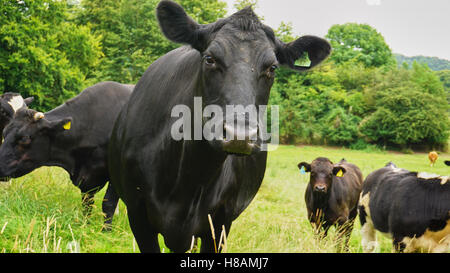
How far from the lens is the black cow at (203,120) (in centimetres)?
243

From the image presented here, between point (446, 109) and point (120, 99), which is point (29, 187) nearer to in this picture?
point (120, 99)

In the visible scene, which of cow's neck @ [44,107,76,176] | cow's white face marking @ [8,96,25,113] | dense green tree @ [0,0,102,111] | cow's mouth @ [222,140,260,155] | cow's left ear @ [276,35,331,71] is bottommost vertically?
cow's neck @ [44,107,76,176]

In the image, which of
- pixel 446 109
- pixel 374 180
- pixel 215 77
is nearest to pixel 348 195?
pixel 374 180

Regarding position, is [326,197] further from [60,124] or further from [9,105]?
[9,105]

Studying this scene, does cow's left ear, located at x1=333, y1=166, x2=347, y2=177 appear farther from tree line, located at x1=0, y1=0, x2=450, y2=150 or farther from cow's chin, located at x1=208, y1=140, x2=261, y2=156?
cow's chin, located at x1=208, y1=140, x2=261, y2=156

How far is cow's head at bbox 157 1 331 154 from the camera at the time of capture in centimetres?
213

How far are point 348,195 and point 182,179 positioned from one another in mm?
5946

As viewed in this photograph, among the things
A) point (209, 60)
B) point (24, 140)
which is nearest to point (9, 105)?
point (24, 140)

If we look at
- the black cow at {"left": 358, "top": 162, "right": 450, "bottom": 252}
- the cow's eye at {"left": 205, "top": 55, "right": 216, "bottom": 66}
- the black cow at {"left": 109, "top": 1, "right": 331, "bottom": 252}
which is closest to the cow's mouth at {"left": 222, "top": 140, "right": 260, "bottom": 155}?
the black cow at {"left": 109, "top": 1, "right": 331, "bottom": 252}

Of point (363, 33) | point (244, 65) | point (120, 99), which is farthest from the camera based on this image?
point (363, 33)

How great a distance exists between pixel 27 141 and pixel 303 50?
4966mm

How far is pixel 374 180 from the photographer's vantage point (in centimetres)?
734

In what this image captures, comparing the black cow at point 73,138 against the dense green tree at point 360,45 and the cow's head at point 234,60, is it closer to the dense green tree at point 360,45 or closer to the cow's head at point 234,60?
the cow's head at point 234,60

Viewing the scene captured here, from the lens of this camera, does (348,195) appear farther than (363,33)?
No
